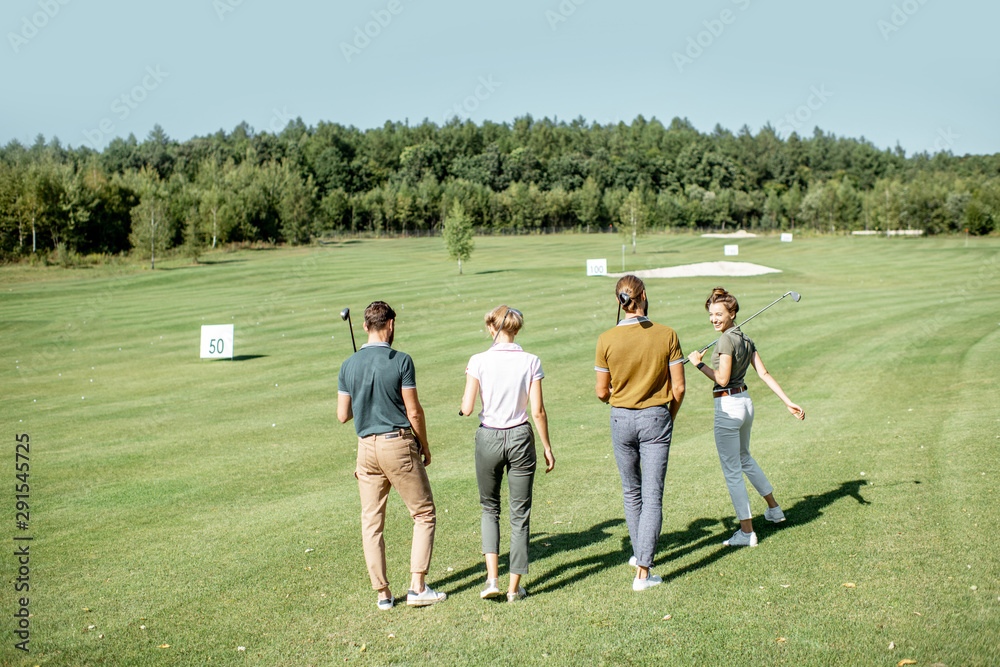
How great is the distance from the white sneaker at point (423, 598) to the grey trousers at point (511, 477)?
0.53 m

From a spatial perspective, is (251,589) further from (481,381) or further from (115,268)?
(115,268)

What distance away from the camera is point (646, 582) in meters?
5.94

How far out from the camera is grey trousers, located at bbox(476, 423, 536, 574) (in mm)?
5867

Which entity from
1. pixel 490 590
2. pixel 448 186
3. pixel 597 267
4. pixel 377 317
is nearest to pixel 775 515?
pixel 490 590

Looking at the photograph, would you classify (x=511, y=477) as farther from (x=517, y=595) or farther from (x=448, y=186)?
(x=448, y=186)

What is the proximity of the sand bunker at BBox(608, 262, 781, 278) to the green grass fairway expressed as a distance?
24893mm

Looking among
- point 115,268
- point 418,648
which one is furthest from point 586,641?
point 115,268

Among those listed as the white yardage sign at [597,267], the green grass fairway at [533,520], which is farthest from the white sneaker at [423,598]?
the white yardage sign at [597,267]

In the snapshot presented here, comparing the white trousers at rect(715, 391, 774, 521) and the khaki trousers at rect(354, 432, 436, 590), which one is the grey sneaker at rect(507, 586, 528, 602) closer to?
the khaki trousers at rect(354, 432, 436, 590)

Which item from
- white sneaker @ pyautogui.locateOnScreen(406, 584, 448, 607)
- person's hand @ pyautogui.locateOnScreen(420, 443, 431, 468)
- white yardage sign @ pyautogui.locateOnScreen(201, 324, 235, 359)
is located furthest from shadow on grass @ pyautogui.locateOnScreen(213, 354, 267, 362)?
white sneaker @ pyautogui.locateOnScreen(406, 584, 448, 607)

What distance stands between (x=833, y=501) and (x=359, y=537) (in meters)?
5.02

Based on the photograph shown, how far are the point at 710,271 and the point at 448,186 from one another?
76152 mm

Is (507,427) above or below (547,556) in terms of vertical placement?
above

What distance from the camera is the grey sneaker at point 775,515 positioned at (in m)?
7.33
